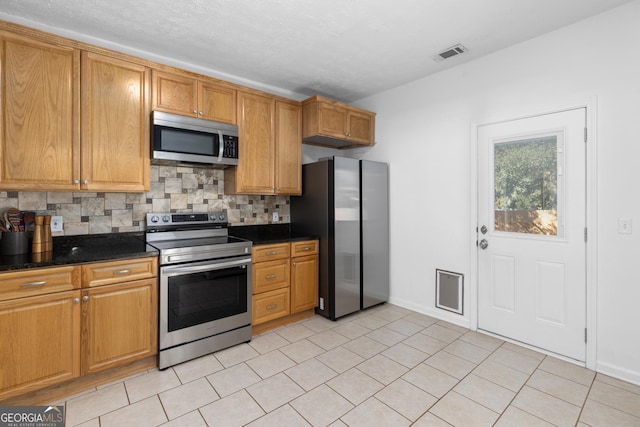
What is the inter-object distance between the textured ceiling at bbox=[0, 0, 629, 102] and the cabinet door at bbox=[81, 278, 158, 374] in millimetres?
1979

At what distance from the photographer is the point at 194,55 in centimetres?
292

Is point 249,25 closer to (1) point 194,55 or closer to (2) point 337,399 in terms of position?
(1) point 194,55

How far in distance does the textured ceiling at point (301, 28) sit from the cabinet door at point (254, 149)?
1.29 ft

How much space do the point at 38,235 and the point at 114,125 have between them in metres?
0.97

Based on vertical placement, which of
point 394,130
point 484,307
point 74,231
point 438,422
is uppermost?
point 394,130

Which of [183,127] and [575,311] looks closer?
[575,311]

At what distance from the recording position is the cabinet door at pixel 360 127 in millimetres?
3772

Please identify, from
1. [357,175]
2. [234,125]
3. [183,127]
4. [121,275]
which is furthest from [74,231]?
[357,175]

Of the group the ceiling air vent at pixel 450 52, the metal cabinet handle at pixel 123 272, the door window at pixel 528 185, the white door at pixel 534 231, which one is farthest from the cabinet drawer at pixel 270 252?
the ceiling air vent at pixel 450 52

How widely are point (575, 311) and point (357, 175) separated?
7.41 ft

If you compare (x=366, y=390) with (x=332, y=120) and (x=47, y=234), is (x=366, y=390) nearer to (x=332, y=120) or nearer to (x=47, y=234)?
(x=47, y=234)

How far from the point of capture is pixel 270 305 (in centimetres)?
309

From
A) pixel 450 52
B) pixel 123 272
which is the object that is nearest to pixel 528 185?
pixel 450 52

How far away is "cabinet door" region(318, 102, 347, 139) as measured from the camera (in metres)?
3.48
